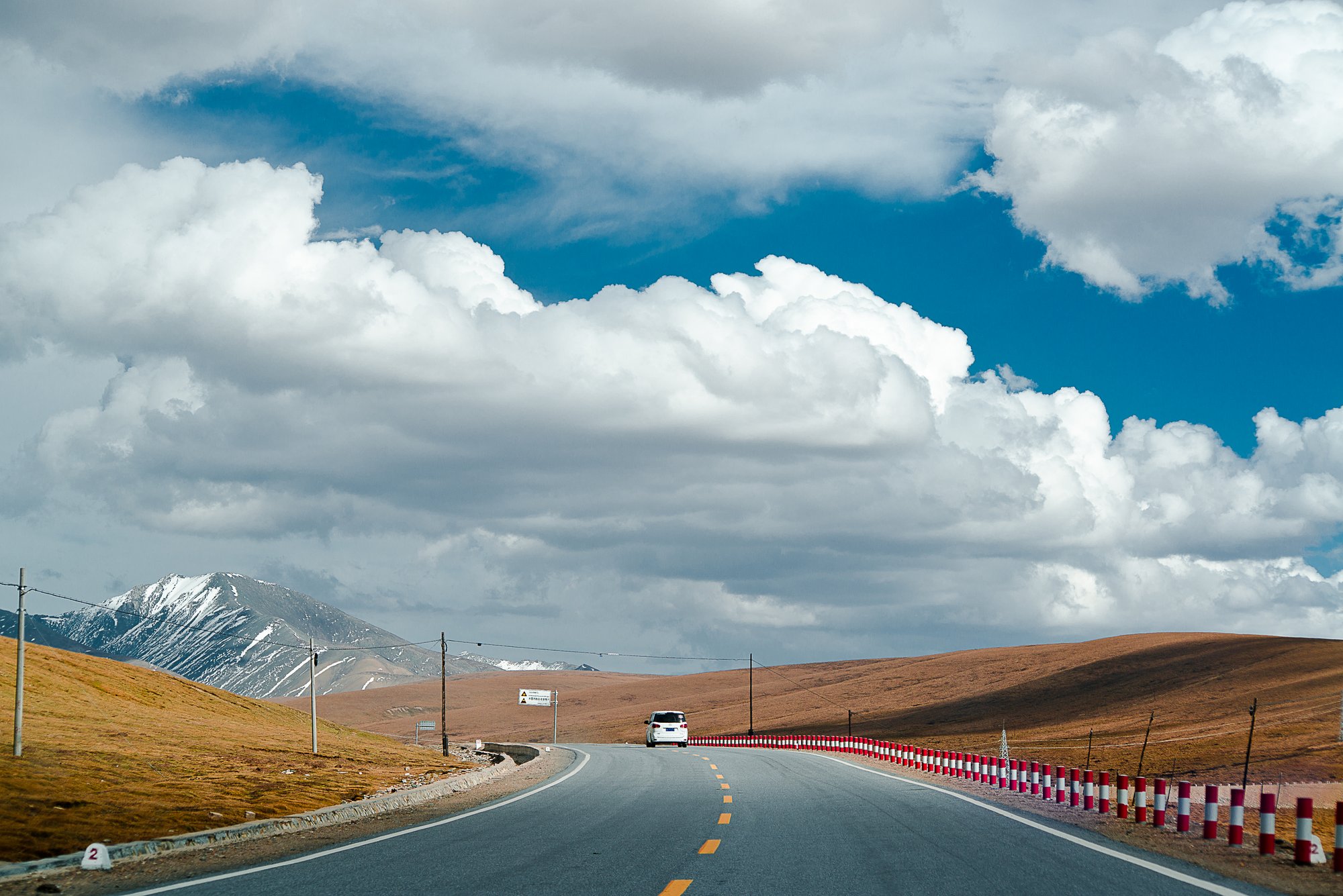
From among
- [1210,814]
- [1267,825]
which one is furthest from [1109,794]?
[1267,825]

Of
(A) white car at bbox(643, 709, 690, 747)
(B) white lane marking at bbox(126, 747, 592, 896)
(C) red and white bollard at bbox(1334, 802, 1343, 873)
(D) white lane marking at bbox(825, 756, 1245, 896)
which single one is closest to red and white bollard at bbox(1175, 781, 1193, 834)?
(D) white lane marking at bbox(825, 756, 1245, 896)

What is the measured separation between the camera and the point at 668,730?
5988 centimetres

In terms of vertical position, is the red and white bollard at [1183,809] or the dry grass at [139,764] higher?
the red and white bollard at [1183,809]

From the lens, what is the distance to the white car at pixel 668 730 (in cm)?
5959

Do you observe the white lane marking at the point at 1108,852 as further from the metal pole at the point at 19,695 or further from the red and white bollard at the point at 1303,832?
the metal pole at the point at 19,695

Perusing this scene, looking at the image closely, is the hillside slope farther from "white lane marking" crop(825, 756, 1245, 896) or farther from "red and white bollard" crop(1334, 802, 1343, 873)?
"red and white bollard" crop(1334, 802, 1343, 873)

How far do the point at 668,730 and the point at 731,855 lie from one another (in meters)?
47.3

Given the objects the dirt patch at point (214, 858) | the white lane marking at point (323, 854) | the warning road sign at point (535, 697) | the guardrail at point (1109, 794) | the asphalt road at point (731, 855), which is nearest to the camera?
the asphalt road at point (731, 855)

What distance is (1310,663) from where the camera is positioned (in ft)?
319

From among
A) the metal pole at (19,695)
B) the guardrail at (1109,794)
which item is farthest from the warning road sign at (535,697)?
the metal pole at (19,695)

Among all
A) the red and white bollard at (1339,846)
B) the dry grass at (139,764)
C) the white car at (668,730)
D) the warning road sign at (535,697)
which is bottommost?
the warning road sign at (535,697)

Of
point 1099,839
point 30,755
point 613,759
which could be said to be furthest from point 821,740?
point 1099,839

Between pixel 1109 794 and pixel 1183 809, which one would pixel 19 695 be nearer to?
pixel 1109 794

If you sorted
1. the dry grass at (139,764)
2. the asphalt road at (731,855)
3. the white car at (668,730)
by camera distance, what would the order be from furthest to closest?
1. the white car at (668,730)
2. the dry grass at (139,764)
3. the asphalt road at (731,855)
